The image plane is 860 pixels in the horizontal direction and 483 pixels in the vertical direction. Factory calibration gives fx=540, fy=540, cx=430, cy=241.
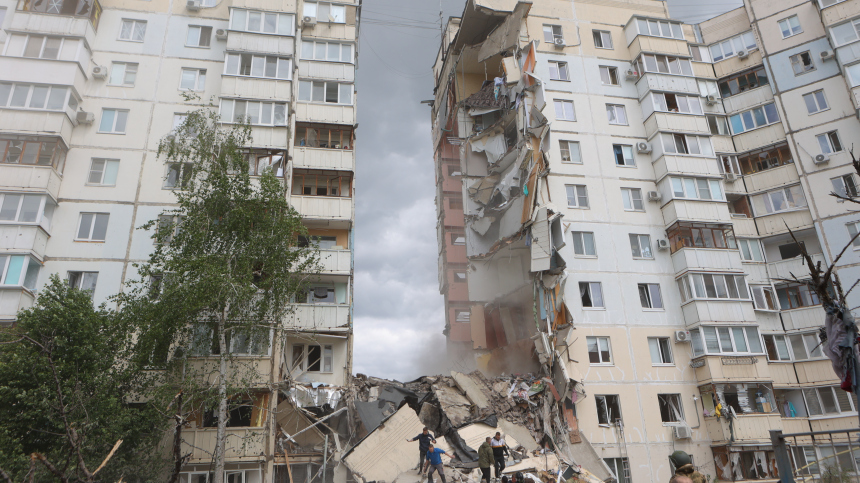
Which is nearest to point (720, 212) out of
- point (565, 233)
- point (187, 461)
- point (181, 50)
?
point (565, 233)

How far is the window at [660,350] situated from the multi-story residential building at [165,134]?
15.9 m

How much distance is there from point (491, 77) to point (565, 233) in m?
16.2

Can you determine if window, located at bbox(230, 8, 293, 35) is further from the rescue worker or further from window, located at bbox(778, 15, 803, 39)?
window, located at bbox(778, 15, 803, 39)

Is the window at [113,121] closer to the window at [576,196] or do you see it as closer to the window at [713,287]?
the window at [576,196]

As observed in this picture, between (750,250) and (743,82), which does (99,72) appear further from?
(743,82)

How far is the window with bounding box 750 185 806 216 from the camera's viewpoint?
32.3 meters

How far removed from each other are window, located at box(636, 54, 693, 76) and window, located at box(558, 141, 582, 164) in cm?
719

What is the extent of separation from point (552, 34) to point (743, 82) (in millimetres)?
13315

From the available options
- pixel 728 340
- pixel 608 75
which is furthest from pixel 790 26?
pixel 728 340

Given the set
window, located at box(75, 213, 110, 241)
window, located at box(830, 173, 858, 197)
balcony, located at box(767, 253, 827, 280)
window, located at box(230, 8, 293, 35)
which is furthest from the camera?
balcony, located at box(767, 253, 827, 280)

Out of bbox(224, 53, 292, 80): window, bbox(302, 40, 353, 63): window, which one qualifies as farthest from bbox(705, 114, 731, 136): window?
bbox(224, 53, 292, 80): window

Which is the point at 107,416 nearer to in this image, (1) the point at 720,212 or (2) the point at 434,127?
(1) the point at 720,212

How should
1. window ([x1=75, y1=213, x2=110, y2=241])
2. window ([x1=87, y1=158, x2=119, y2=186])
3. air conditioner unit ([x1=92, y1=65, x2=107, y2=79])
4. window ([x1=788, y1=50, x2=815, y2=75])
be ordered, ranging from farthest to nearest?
window ([x1=788, y1=50, x2=815, y2=75])
air conditioner unit ([x1=92, y1=65, x2=107, y2=79])
window ([x1=87, y1=158, x2=119, y2=186])
window ([x1=75, y1=213, x2=110, y2=241])

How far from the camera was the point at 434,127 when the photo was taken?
157ft
